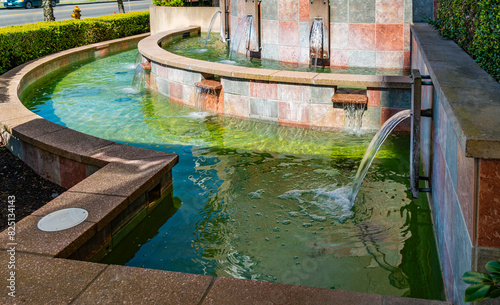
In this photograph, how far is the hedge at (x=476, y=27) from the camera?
440 cm

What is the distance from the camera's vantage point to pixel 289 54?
11.4 m

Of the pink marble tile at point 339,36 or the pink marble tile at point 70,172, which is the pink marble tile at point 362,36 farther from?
the pink marble tile at point 70,172

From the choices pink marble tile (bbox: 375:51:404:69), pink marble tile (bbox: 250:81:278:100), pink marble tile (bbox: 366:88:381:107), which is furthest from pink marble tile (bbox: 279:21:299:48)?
pink marble tile (bbox: 366:88:381:107)

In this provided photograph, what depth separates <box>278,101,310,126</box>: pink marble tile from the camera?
8.70 meters

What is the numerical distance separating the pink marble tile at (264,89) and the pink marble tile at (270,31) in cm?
291

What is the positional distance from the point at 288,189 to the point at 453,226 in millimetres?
2736

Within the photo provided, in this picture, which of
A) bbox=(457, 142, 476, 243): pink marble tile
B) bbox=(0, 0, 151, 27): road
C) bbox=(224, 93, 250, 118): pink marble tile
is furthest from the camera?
bbox=(0, 0, 151, 27): road

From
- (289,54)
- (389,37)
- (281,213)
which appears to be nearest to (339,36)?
(389,37)

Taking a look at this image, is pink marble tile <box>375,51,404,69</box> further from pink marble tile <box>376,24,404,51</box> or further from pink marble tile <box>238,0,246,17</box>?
pink marble tile <box>238,0,246,17</box>

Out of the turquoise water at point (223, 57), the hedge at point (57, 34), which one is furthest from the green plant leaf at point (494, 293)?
the hedge at point (57, 34)

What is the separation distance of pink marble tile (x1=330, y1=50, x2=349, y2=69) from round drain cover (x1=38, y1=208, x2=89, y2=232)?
7.36 m

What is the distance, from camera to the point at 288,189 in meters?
6.08

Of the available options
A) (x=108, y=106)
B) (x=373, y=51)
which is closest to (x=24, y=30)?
(x=108, y=106)

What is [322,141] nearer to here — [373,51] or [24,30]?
[373,51]
